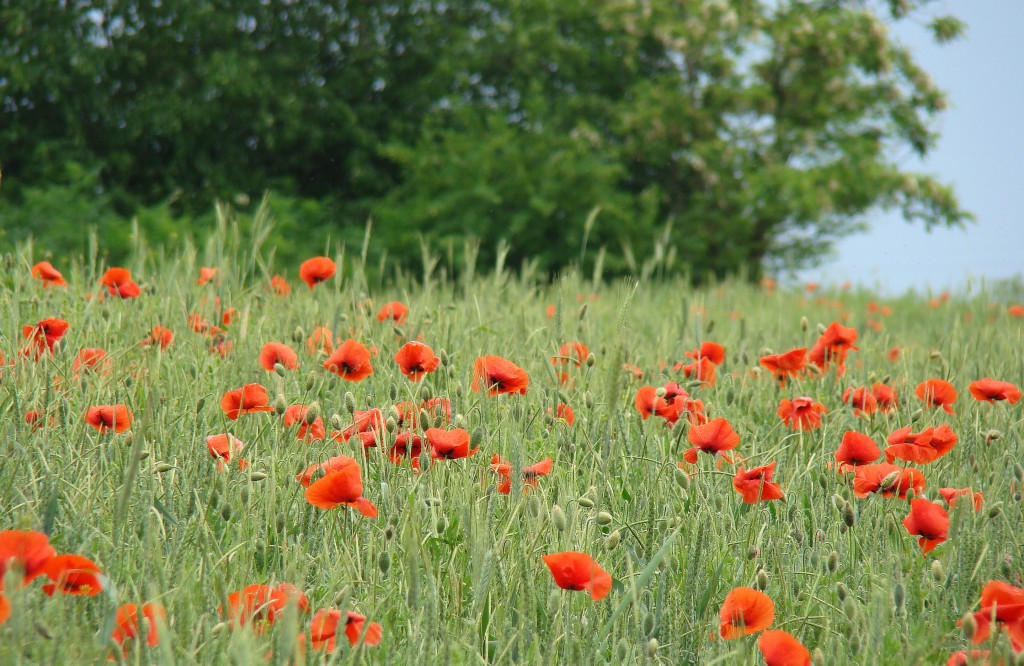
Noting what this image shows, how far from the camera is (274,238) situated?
10562 mm

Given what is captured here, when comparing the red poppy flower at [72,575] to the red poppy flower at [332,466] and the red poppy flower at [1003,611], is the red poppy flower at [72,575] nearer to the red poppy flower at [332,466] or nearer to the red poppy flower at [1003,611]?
the red poppy flower at [332,466]

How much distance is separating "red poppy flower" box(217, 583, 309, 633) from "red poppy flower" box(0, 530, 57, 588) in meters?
0.25

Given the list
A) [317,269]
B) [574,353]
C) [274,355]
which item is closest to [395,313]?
[317,269]

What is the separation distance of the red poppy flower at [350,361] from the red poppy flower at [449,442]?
438 mm

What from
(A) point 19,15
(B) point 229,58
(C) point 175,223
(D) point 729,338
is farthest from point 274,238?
(D) point 729,338

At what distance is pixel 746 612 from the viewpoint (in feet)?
4.19

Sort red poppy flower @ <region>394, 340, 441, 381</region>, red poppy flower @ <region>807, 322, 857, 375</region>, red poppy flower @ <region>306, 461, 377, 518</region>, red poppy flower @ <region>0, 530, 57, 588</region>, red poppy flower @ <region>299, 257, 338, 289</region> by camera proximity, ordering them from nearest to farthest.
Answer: red poppy flower @ <region>0, 530, 57, 588</region>, red poppy flower @ <region>306, 461, 377, 518</region>, red poppy flower @ <region>394, 340, 441, 381</region>, red poppy flower @ <region>807, 322, 857, 375</region>, red poppy flower @ <region>299, 257, 338, 289</region>

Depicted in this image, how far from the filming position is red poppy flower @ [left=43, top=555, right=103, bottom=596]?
3.67 ft

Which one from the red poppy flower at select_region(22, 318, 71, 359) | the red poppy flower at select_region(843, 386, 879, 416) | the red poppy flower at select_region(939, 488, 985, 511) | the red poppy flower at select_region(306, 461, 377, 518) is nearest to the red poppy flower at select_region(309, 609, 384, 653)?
the red poppy flower at select_region(306, 461, 377, 518)

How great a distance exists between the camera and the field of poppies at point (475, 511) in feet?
4.08

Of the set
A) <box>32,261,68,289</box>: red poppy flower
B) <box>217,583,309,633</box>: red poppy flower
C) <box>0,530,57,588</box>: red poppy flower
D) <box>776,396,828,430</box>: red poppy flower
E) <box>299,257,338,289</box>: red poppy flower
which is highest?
<box>299,257,338,289</box>: red poppy flower

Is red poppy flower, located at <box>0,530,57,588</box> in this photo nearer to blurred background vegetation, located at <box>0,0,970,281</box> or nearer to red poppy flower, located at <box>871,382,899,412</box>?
red poppy flower, located at <box>871,382,899,412</box>

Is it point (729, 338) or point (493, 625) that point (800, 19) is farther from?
point (493, 625)

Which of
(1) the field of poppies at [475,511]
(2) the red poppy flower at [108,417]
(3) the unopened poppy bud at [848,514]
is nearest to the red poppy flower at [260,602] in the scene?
(1) the field of poppies at [475,511]
